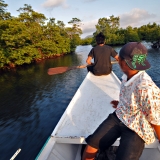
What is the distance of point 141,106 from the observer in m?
1.27

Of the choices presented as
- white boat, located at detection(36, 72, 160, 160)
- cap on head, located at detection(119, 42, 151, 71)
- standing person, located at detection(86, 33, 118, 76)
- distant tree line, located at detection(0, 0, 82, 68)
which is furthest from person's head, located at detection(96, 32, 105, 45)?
distant tree line, located at detection(0, 0, 82, 68)

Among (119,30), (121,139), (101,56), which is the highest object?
(119,30)

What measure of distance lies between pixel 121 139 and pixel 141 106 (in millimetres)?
491

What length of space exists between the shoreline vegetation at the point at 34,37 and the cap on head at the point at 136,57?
1757 centimetres

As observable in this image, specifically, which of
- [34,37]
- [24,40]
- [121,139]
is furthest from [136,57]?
[34,37]

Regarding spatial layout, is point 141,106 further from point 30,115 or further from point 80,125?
point 30,115

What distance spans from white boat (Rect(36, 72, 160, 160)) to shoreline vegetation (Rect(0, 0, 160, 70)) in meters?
16.0

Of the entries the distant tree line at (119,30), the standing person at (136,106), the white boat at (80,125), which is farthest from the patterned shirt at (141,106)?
the distant tree line at (119,30)

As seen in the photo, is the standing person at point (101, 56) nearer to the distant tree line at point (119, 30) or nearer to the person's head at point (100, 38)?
the person's head at point (100, 38)

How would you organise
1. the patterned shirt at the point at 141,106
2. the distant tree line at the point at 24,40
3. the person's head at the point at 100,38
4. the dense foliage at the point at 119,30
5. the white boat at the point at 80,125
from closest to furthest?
the patterned shirt at the point at 141,106 < the white boat at the point at 80,125 < the person's head at the point at 100,38 < the distant tree line at the point at 24,40 < the dense foliage at the point at 119,30

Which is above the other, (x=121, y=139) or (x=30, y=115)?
(x=121, y=139)

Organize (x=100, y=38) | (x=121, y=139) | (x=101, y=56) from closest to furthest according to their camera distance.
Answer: (x=121, y=139)
(x=100, y=38)
(x=101, y=56)

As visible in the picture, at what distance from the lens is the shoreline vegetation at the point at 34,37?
656 inches

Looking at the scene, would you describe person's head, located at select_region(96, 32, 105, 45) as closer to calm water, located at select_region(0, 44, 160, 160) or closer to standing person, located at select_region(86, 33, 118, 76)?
standing person, located at select_region(86, 33, 118, 76)
